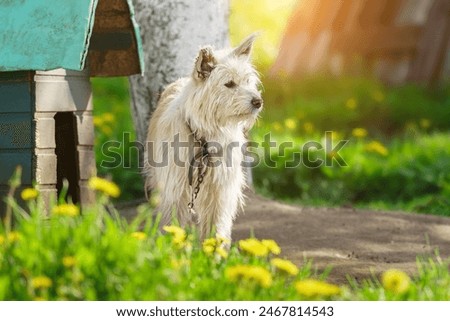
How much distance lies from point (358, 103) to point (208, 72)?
6223 millimetres

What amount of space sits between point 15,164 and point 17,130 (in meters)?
0.22

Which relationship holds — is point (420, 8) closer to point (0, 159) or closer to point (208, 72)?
point (208, 72)

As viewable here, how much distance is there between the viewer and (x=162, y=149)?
529 cm

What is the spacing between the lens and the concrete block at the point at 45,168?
16.1ft

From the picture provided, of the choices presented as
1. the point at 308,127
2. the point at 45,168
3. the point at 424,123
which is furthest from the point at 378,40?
the point at 45,168

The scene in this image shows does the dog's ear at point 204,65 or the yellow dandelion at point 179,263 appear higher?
the dog's ear at point 204,65

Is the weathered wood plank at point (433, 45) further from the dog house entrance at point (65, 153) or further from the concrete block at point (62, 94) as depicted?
the concrete block at point (62, 94)

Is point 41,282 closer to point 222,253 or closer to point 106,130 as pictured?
point 222,253

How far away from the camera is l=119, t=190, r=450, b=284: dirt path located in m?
5.14

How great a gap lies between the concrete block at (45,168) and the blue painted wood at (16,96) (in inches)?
12.1

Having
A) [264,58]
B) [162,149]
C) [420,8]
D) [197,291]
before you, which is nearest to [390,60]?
[420,8]

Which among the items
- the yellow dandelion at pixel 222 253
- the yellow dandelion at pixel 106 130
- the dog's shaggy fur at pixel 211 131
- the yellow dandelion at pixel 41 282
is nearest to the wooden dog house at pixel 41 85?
the dog's shaggy fur at pixel 211 131

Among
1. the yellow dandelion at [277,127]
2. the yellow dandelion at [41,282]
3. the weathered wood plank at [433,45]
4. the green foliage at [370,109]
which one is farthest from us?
the weathered wood plank at [433,45]

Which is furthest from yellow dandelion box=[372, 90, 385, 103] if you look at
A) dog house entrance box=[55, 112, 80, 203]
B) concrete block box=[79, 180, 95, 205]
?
concrete block box=[79, 180, 95, 205]
